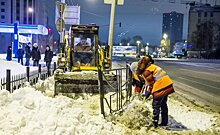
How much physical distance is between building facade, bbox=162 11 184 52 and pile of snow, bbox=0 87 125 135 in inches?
4288

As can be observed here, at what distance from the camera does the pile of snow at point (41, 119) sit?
219 inches

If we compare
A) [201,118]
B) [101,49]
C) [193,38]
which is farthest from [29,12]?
[201,118]

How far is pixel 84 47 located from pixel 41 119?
9.29 metres

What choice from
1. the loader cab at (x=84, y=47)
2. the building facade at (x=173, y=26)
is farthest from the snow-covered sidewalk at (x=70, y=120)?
the building facade at (x=173, y=26)

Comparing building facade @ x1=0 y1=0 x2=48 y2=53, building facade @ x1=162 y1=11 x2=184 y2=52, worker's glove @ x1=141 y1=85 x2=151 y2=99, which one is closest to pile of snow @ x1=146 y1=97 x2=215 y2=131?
worker's glove @ x1=141 y1=85 x2=151 y2=99

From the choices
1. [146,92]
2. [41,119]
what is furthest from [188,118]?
[41,119]

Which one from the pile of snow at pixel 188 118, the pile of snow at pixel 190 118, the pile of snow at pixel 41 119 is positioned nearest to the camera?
the pile of snow at pixel 41 119

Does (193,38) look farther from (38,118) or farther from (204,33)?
(38,118)

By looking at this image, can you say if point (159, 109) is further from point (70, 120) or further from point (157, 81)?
point (70, 120)

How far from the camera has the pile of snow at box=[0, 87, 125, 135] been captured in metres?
5.57

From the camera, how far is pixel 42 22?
120 m

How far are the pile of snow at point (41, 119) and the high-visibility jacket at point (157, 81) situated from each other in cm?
116

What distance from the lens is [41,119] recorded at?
5.89m

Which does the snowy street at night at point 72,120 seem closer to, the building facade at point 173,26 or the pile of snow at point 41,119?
the pile of snow at point 41,119
